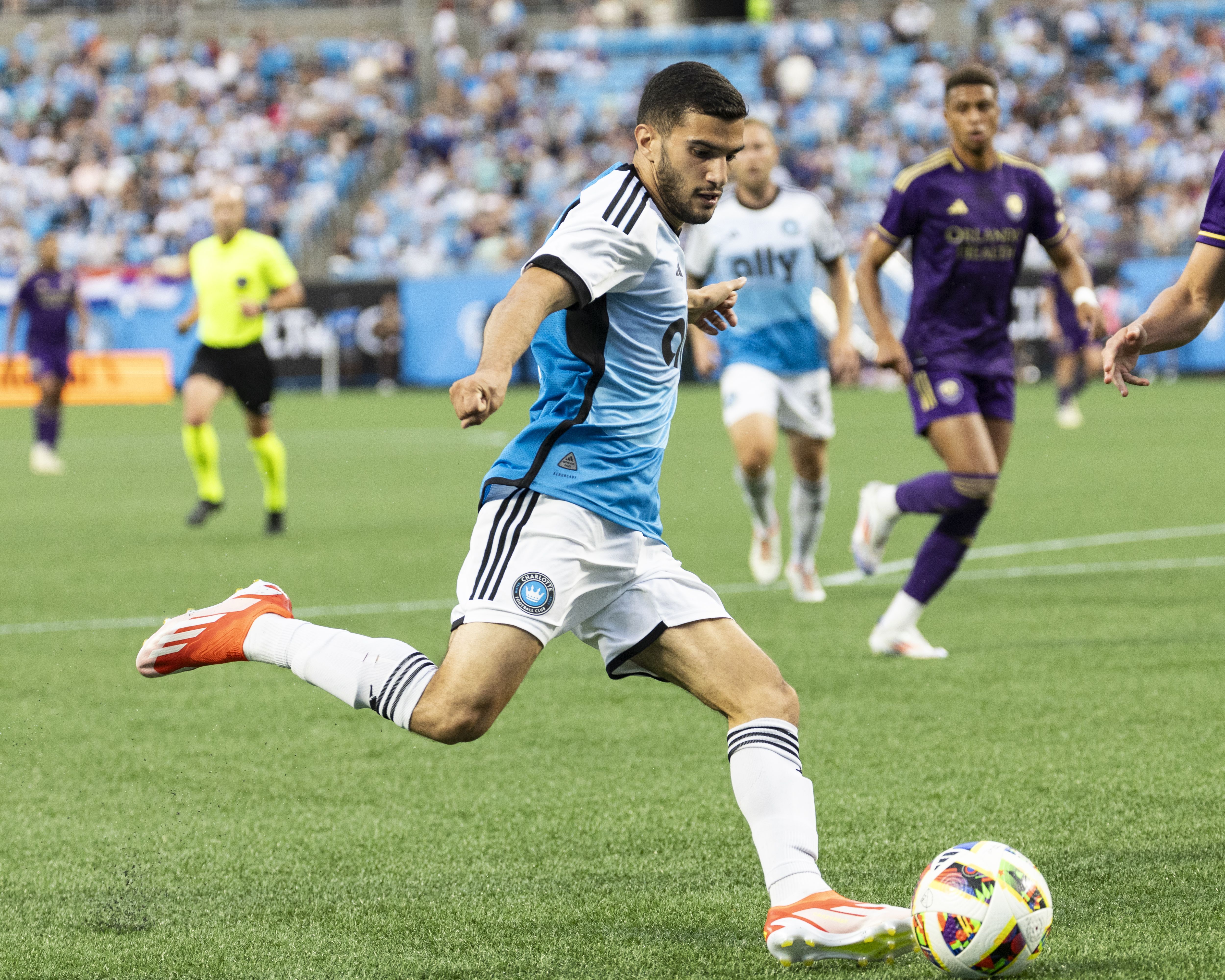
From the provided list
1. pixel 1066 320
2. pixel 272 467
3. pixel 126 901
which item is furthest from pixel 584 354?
pixel 1066 320

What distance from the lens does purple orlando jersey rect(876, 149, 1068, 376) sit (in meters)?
7.05

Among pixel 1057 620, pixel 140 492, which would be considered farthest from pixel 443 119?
pixel 1057 620

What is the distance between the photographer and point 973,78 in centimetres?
681

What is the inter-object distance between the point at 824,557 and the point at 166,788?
6021 millimetres

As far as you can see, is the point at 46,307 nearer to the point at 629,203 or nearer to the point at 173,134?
the point at 629,203

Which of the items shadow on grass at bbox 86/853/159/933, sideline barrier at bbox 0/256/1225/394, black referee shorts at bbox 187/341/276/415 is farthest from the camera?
sideline barrier at bbox 0/256/1225/394

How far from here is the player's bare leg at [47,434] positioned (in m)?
17.6

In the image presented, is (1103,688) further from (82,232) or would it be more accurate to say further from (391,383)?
(82,232)

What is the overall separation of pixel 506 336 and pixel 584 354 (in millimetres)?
431

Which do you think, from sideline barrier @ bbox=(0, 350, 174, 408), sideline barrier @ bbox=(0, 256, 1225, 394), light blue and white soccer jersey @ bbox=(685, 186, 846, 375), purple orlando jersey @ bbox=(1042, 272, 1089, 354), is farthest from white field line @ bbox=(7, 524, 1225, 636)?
sideline barrier @ bbox=(0, 350, 174, 408)

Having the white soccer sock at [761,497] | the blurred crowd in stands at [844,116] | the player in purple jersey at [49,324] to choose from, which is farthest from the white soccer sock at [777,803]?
the blurred crowd in stands at [844,116]

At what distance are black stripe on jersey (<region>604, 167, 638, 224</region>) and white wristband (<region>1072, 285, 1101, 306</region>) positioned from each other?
3.57 m

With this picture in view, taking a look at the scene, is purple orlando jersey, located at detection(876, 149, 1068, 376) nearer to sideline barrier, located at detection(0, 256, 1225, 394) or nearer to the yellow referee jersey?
the yellow referee jersey

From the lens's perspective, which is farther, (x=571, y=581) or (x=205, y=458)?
(x=205, y=458)
